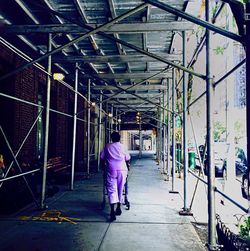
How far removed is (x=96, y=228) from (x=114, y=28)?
3.70 metres

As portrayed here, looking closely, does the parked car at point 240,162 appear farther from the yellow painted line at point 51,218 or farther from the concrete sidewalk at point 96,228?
the yellow painted line at point 51,218

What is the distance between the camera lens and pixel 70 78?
10812mm

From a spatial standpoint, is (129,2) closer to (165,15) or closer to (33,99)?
(165,15)

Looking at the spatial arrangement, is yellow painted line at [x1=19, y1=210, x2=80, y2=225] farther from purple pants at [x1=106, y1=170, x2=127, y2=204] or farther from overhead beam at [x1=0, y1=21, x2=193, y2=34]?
overhead beam at [x1=0, y1=21, x2=193, y2=34]

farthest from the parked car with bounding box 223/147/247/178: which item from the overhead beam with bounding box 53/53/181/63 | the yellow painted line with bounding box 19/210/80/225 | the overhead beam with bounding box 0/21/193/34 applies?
the yellow painted line with bounding box 19/210/80/225

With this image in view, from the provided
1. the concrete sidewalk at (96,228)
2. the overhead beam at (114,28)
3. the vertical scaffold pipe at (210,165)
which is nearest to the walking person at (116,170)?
the concrete sidewalk at (96,228)

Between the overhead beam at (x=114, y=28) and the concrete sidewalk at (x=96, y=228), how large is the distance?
3.64 meters

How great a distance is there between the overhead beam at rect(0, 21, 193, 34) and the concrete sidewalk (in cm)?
364

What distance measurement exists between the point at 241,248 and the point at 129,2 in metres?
4.35

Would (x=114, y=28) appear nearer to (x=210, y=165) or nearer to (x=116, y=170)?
(x=116, y=170)

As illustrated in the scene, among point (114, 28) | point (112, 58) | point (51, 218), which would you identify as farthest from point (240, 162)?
point (51, 218)

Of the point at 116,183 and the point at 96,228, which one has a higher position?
the point at 116,183

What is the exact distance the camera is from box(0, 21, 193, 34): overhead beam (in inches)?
209

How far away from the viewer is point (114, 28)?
17.4 ft
